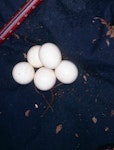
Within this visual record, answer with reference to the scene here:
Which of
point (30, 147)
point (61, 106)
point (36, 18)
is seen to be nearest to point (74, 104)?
point (61, 106)

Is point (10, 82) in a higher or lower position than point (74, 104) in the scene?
higher

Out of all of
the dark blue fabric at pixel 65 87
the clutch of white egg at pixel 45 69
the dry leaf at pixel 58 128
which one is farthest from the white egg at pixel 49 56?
the dry leaf at pixel 58 128

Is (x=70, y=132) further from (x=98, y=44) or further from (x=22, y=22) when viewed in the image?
(x=22, y=22)

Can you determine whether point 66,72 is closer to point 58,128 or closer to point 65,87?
point 65,87

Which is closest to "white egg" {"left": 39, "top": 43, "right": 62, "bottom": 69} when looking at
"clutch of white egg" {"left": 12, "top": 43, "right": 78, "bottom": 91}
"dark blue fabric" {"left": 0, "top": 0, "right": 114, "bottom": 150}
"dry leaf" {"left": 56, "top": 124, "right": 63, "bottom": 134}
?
"clutch of white egg" {"left": 12, "top": 43, "right": 78, "bottom": 91}

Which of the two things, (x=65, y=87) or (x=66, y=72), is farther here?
(x=65, y=87)

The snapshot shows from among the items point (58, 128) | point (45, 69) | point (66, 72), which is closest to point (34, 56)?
point (45, 69)
